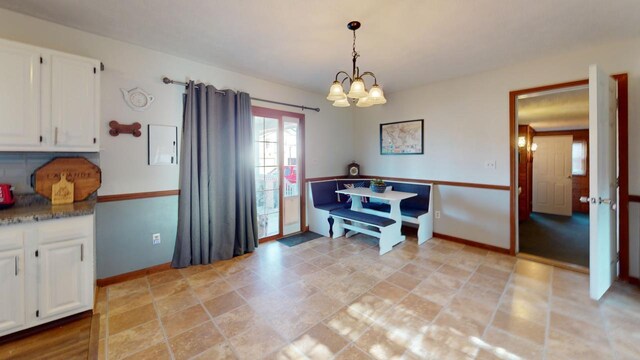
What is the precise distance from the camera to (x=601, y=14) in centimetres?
207

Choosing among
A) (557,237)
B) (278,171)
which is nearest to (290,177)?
(278,171)

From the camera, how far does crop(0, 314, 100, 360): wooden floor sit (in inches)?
64.4

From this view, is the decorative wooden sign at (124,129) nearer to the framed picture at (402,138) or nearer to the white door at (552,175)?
the framed picture at (402,138)

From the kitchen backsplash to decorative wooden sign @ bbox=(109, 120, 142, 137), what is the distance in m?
0.51

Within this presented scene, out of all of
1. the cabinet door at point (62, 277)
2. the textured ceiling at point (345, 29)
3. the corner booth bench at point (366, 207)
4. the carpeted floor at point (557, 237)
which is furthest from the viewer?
the corner booth bench at point (366, 207)

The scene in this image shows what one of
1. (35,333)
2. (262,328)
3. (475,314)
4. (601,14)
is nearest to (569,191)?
(601,14)

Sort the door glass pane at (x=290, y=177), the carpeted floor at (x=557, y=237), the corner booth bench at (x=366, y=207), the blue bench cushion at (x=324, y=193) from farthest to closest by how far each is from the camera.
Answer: the blue bench cushion at (x=324, y=193), the door glass pane at (x=290, y=177), the corner booth bench at (x=366, y=207), the carpeted floor at (x=557, y=237)

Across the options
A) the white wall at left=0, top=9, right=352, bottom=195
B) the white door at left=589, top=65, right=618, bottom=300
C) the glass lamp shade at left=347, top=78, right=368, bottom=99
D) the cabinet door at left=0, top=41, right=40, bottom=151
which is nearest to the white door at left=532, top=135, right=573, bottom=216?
the white door at left=589, top=65, right=618, bottom=300

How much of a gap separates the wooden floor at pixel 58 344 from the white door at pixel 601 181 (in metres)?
3.80

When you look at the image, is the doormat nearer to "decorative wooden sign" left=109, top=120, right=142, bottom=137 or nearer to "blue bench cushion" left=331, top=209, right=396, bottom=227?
"blue bench cushion" left=331, top=209, right=396, bottom=227

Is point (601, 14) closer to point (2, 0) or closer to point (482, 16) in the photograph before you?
point (482, 16)

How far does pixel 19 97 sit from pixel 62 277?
1.38m

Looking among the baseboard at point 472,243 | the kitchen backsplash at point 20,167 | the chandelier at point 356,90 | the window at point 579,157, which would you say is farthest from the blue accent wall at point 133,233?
the window at point 579,157

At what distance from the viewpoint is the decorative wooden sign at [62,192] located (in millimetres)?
2133
